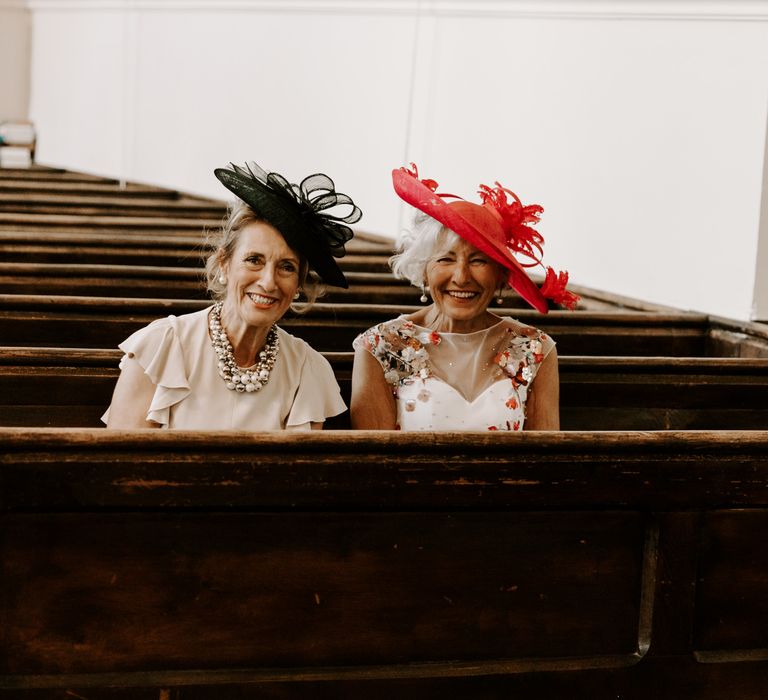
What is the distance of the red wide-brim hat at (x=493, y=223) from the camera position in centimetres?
271

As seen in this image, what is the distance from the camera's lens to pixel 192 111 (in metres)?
9.86

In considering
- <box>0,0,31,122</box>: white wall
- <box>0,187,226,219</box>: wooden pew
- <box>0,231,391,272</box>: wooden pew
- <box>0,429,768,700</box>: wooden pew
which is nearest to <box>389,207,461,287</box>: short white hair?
<box>0,429,768,700</box>: wooden pew

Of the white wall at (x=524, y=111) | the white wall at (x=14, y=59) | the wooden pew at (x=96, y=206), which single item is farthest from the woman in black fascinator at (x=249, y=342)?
the white wall at (x=14, y=59)

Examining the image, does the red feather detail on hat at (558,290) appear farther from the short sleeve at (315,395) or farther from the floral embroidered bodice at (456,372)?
the short sleeve at (315,395)

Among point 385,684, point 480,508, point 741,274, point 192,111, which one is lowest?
point 385,684

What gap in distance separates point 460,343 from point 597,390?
39cm

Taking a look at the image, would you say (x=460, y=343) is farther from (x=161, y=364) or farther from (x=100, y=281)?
(x=100, y=281)

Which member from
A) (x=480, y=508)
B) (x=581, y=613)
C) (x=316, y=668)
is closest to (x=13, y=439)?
(x=316, y=668)

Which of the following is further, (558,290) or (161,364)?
(558,290)

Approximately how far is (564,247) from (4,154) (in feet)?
30.2

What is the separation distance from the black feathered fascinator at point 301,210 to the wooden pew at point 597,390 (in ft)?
1.05

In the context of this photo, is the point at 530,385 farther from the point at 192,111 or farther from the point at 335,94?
the point at 192,111

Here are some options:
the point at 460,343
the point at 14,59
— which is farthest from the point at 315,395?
the point at 14,59

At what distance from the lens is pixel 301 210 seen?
256 centimetres
